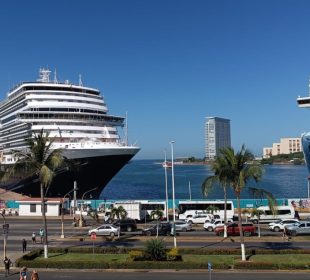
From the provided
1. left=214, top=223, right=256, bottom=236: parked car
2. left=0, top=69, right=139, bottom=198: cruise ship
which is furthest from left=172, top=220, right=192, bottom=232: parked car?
left=0, top=69, right=139, bottom=198: cruise ship

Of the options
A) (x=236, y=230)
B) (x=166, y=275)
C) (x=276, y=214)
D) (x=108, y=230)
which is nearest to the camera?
(x=166, y=275)

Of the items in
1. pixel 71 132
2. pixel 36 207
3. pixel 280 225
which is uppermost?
pixel 71 132

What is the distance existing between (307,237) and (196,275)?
16.9 metres

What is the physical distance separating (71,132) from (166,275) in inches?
1979

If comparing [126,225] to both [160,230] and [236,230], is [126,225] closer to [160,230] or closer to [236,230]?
[160,230]

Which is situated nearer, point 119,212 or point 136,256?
point 136,256

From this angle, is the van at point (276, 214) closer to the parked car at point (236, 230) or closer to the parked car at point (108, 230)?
the parked car at point (236, 230)

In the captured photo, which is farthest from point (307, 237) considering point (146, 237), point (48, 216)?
point (48, 216)

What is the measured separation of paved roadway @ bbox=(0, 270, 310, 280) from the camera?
76.5 feet

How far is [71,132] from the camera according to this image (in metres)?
71.9

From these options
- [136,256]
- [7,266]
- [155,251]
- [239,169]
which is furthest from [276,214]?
[7,266]

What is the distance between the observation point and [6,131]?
84062mm

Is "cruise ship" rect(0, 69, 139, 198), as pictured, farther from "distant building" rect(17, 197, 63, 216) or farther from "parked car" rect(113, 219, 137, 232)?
"parked car" rect(113, 219, 137, 232)

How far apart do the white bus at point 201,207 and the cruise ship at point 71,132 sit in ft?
66.0
